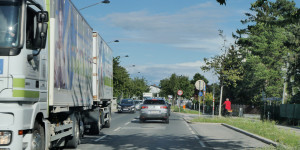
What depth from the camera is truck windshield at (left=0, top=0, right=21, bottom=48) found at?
24.7ft

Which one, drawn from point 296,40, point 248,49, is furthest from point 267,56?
point 296,40

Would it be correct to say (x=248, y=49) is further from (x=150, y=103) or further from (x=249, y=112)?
(x=150, y=103)

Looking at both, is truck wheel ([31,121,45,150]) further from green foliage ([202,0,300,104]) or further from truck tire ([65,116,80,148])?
green foliage ([202,0,300,104])

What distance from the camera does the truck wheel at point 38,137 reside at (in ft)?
27.0

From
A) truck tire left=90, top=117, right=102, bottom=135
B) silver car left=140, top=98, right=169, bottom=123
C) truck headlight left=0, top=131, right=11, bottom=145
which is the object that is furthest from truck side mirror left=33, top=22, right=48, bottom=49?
silver car left=140, top=98, right=169, bottom=123

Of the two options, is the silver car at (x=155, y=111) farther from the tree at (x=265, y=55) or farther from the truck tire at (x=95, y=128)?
the tree at (x=265, y=55)

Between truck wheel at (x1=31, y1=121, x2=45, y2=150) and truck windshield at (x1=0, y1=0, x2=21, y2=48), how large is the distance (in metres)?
1.81

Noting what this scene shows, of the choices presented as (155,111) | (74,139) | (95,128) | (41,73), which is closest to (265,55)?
(155,111)

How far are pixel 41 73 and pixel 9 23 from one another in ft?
5.20

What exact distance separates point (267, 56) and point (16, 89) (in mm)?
48819

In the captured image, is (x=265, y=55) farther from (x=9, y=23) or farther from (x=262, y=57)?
(x=9, y=23)

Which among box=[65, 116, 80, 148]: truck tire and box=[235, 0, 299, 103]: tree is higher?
box=[235, 0, 299, 103]: tree

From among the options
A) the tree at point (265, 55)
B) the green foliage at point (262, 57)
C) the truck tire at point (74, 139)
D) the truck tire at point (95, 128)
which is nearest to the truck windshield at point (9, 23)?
the truck tire at point (74, 139)

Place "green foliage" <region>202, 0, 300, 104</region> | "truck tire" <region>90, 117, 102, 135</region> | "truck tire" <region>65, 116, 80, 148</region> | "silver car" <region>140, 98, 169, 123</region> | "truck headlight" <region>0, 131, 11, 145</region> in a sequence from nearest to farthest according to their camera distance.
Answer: "truck headlight" <region>0, 131, 11, 145</region>, "truck tire" <region>65, 116, 80, 148</region>, "truck tire" <region>90, 117, 102, 135</region>, "silver car" <region>140, 98, 169, 123</region>, "green foliage" <region>202, 0, 300, 104</region>
